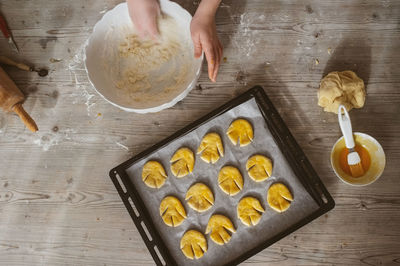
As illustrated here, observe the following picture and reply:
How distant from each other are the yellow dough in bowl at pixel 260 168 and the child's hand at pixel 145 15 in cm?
57

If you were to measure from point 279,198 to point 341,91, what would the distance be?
1.32 ft

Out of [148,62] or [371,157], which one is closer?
[371,157]

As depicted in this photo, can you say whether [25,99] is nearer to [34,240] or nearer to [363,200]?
[34,240]

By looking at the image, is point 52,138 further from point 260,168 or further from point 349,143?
point 349,143

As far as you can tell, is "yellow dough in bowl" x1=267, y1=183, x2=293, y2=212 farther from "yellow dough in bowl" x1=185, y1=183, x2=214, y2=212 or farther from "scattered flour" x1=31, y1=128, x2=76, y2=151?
"scattered flour" x1=31, y1=128, x2=76, y2=151

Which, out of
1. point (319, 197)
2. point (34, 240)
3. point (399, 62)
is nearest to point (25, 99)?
point (34, 240)

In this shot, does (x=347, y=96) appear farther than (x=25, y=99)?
No

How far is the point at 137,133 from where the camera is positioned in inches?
49.1

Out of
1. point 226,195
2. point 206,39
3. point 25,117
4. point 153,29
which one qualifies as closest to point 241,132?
point 226,195

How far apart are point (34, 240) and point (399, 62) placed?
1.45 meters

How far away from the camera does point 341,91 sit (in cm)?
110

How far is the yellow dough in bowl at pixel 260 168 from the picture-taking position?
3.74 ft

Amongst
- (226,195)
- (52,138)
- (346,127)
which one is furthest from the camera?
(52,138)

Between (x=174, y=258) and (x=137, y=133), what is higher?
(x=137, y=133)
